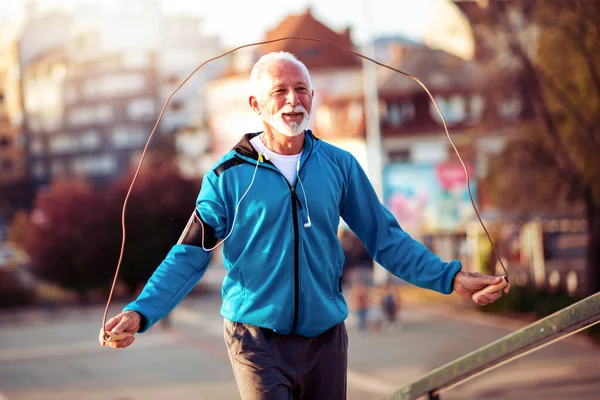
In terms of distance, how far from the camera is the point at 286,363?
11.7ft

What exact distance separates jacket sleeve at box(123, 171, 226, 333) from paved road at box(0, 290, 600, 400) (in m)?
14.7

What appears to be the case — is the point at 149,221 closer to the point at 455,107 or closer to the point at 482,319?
the point at 455,107

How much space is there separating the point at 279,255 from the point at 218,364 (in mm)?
21583

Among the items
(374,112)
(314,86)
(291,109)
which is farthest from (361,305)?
(291,109)

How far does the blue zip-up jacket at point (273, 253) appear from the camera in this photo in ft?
11.6

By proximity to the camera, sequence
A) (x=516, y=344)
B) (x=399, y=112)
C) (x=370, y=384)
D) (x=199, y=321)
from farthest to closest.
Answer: (x=399, y=112) → (x=199, y=321) → (x=370, y=384) → (x=516, y=344)

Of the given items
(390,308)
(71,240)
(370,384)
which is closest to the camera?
(370,384)

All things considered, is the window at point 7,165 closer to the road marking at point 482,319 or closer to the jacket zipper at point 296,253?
the road marking at point 482,319

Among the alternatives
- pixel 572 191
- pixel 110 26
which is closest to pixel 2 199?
pixel 110 26

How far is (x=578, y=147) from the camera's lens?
23.4 metres

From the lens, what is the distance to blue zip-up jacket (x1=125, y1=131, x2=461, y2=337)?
3.54 metres

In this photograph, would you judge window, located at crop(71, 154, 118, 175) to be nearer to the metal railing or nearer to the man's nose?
the man's nose

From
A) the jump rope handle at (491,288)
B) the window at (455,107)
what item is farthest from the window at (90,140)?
the jump rope handle at (491,288)

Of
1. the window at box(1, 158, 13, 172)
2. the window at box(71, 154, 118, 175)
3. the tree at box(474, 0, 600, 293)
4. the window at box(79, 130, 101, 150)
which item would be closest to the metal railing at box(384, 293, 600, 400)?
the tree at box(474, 0, 600, 293)
